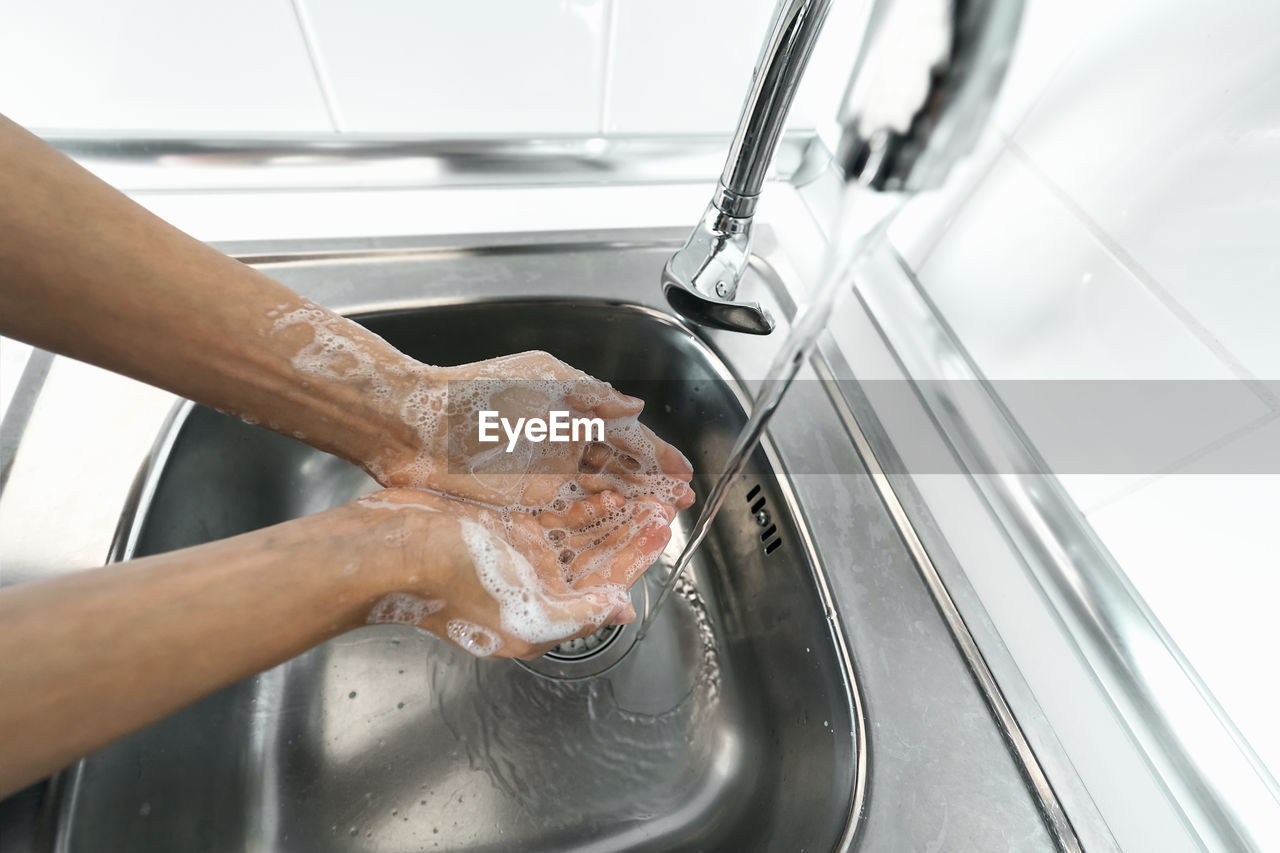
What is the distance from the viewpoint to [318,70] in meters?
0.65

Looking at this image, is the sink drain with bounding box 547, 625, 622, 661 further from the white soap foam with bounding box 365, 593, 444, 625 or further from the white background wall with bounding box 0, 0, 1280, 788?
the white background wall with bounding box 0, 0, 1280, 788

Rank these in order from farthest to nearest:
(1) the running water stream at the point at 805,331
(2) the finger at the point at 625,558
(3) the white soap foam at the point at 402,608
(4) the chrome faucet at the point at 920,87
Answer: (2) the finger at the point at 625,558 → (3) the white soap foam at the point at 402,608 → (1) the running water stream at the point at 805,331 → (4) the chrome faucet at the point at 920,87

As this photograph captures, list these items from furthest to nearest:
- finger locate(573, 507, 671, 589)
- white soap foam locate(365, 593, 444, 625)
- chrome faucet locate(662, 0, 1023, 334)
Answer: finger locate(573, 507, 671, 589), white soap foam locate(365, 593, 444, 625), chrome faucet locate(662, 0, 1023, 334)

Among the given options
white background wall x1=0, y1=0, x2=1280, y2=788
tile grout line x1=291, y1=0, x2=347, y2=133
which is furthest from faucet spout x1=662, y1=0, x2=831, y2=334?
tile grout line x1=291, y1=0, x2=347, y2=133

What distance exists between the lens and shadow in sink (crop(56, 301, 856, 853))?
509 mm

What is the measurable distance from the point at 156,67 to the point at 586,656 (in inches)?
27.9

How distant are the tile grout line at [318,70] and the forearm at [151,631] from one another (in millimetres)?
480

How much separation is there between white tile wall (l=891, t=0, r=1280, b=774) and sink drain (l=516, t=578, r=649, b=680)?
425mm

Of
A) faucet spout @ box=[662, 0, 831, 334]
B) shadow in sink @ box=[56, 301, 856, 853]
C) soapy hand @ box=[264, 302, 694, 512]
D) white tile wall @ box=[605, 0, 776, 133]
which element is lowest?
shadow in sink @ box=[56, 301, 856, 853]

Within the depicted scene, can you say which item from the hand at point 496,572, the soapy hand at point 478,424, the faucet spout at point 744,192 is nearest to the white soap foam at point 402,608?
the hand at point 496,572

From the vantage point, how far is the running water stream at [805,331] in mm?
330

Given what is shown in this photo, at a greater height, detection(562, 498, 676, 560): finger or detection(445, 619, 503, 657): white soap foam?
detection(562, 498, 676, 560): finger

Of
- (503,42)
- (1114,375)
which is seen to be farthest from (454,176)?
(1114,375)

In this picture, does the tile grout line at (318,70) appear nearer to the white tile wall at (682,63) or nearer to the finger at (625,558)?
the white tile wall at (682,63)
